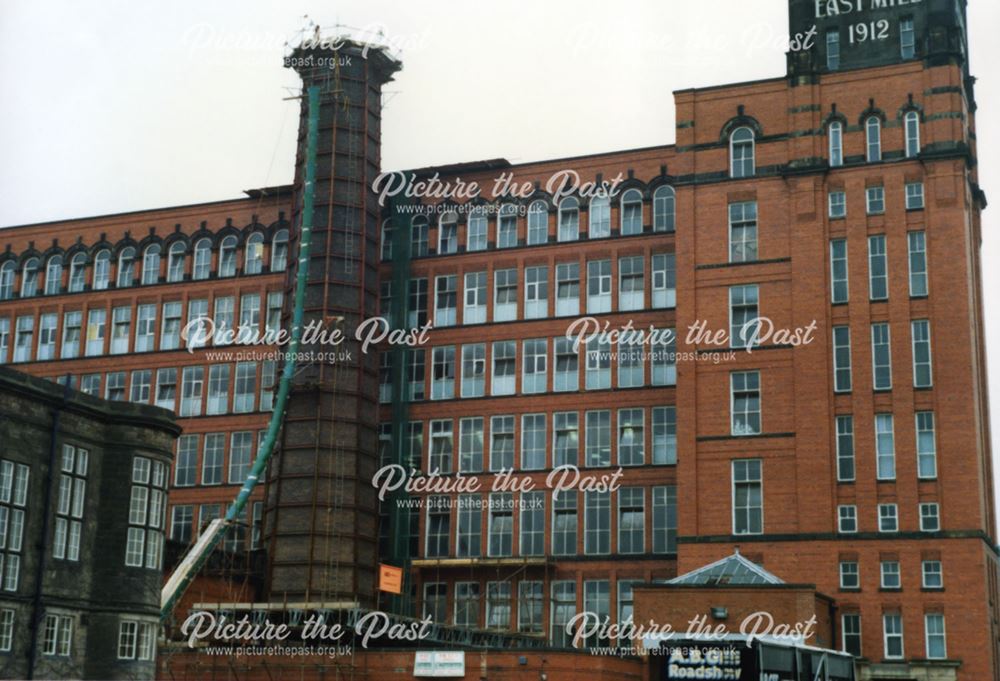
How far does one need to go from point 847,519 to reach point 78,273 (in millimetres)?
48161

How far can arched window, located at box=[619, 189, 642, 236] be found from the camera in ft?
239

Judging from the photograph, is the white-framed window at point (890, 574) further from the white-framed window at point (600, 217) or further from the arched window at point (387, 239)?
the arched window at point (387, 239)

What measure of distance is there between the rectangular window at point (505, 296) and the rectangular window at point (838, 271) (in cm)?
1774

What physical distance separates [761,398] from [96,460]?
30920 mm

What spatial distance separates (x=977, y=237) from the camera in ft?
225

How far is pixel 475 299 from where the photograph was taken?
75.5m

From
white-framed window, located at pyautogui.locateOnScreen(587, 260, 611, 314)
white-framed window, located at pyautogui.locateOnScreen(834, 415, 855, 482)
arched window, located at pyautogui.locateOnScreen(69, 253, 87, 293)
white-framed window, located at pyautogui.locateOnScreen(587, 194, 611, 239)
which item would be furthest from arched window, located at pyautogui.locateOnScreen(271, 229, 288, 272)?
white-framed window, located at pyautogui.locateOnScreen(834, 415, 855, 482)

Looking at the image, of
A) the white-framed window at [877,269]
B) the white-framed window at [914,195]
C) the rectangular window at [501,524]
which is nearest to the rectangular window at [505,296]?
the rectangular window at [501,524]

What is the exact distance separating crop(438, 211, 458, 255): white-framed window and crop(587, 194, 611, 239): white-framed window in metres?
7.68

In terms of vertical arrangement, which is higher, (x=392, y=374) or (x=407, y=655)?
(x=392, y=374)

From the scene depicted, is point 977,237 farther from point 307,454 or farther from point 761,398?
point 307,454

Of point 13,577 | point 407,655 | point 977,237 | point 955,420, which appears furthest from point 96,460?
point 977,237

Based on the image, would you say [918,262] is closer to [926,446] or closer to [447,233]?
[926,446]

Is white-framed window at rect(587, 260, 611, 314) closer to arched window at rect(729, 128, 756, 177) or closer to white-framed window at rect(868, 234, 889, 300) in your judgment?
arched window at rect(729, 128, 756, 177)
